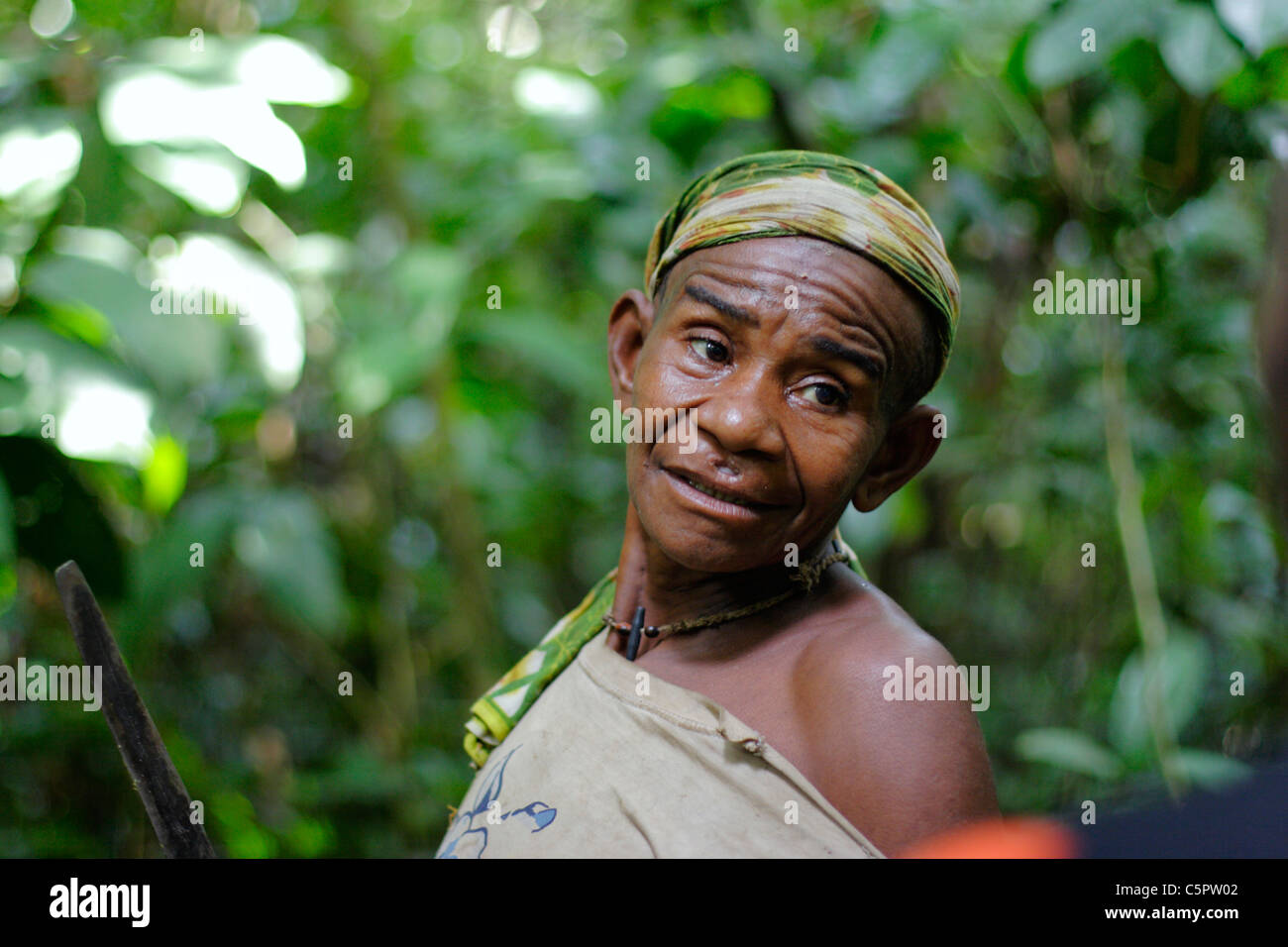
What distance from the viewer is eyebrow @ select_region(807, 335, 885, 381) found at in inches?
30.9

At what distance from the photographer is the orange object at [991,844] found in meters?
0.71

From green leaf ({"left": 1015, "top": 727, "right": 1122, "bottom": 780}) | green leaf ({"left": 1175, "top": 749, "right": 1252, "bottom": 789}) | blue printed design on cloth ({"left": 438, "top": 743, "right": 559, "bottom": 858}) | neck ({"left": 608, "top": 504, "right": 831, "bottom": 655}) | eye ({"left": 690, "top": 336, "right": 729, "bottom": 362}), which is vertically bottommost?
green leaf ({"left": 1175, "top": 749, "right": 1252, "bottom": 789})

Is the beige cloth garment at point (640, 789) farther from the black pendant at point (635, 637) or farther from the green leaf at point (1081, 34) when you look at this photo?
the green leaf at point (1081, 34)

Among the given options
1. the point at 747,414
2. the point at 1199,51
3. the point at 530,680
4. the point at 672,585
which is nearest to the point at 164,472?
the point at 530,680

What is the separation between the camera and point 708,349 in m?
0.84

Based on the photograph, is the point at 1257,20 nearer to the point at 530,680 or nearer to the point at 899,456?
the point at 899,456

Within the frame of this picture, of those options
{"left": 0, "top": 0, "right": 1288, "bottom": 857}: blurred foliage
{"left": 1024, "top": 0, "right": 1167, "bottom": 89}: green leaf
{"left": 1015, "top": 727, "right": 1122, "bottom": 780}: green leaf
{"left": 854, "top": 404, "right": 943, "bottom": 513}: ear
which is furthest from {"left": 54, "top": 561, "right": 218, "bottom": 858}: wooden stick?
{"left": 1024, "top": 0, "right": 1167, "bottom": 89}: green leaf

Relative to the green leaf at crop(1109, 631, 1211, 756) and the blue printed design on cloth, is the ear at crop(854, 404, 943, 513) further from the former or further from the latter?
the green leaf at crop(1109, 631, 1211, 756)

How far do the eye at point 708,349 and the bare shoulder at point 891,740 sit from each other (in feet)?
0.77

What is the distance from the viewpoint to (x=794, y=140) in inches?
66.0

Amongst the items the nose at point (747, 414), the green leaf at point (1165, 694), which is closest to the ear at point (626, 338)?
the nose at point (747, 414)

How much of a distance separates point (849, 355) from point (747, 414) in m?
0.09

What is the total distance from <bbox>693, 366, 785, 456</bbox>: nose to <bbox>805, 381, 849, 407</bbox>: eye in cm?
3

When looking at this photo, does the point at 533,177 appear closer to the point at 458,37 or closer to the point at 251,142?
the point at 251,142
